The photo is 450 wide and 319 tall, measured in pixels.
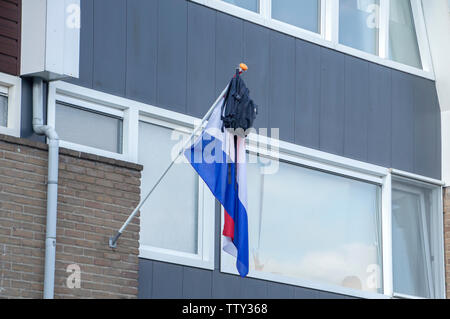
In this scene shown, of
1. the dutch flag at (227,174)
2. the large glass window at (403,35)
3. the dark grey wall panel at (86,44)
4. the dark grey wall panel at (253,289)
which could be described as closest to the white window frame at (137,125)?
the dark grey wall panel at (86,44)

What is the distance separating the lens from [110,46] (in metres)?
12.6

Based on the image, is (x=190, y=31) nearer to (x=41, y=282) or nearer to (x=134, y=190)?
(x=134, y=190)

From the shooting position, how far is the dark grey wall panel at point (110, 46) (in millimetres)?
12453

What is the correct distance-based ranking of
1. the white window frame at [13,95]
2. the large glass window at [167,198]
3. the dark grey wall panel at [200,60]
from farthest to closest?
the dark grey wall panel at [200,60], the large glass window at [167,198], the white window frame at [13,95]

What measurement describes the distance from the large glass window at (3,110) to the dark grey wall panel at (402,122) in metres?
5.95

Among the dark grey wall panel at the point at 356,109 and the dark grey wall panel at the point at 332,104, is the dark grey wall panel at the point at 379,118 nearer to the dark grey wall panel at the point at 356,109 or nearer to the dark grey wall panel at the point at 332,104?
the dark grey wall panel at the point at 356,109

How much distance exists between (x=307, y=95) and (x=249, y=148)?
1.27 m

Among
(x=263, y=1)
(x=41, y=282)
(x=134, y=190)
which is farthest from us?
(x=263, y=1)

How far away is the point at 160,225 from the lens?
42.0 feet

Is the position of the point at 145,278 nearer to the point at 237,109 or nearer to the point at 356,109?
the point at 237,109

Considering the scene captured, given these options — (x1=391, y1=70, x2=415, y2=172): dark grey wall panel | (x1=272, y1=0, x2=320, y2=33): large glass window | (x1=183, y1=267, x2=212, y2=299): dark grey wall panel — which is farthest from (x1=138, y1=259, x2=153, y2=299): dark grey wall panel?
(x1=391, y1=70, x2=415, y2=172): dark grey wall panel

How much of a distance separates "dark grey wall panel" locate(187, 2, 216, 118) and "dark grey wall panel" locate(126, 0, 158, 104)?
1.71ft
